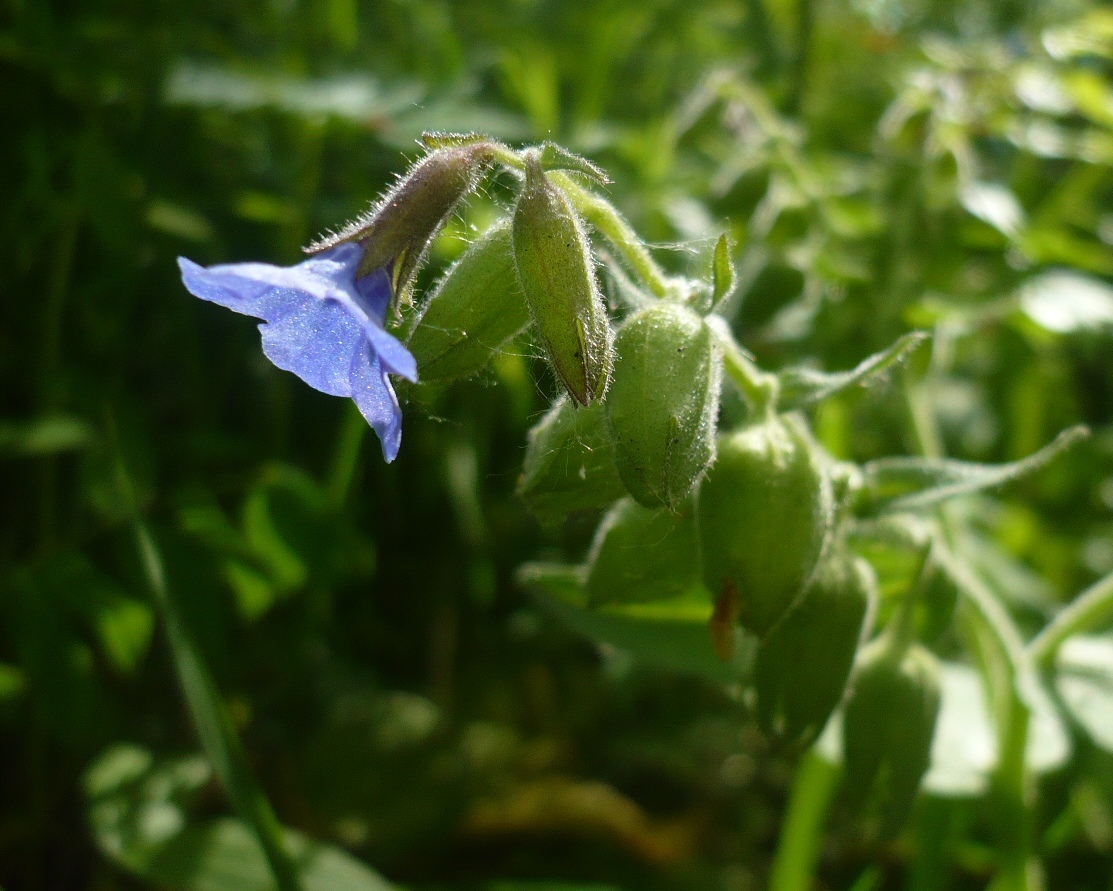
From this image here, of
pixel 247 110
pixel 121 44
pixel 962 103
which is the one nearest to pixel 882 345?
pixel 962 103

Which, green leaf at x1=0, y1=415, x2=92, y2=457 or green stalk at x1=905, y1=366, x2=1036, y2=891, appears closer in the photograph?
green stalk at x1=905, y1=366, x2=1036, y2=891

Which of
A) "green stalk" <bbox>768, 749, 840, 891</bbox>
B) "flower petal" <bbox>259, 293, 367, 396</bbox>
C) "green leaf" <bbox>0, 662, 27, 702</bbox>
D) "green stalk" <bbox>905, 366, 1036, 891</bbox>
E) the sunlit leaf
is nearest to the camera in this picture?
"flower petal" <bbox>259, 293, 367, 396</bbox>

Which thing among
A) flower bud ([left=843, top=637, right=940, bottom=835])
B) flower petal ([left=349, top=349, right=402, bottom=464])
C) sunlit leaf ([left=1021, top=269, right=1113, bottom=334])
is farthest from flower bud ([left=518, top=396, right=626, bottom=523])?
sunlit leaf ([left=1021, top=269, right=1113, bottom=334])

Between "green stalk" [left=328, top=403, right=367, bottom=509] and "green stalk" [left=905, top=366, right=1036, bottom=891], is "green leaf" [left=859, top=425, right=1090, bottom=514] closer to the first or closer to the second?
"green stalk" [left=905, top=366, right=1036, bottom=891]

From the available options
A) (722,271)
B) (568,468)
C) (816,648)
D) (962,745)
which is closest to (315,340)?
(568,468)

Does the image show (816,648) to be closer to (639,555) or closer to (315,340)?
(639,555)

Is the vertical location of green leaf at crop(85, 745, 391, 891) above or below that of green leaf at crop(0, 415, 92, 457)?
below

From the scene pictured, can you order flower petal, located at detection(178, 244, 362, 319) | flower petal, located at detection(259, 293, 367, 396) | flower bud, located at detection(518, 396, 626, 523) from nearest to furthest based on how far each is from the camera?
flower petal, located at detection(178, 244, 362, 319)
flower petal, located at detection(259, 293, 367, 396)
flower bud, located at detection(518, 396, 626, 523)

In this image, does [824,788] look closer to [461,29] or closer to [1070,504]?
[1070,504]
